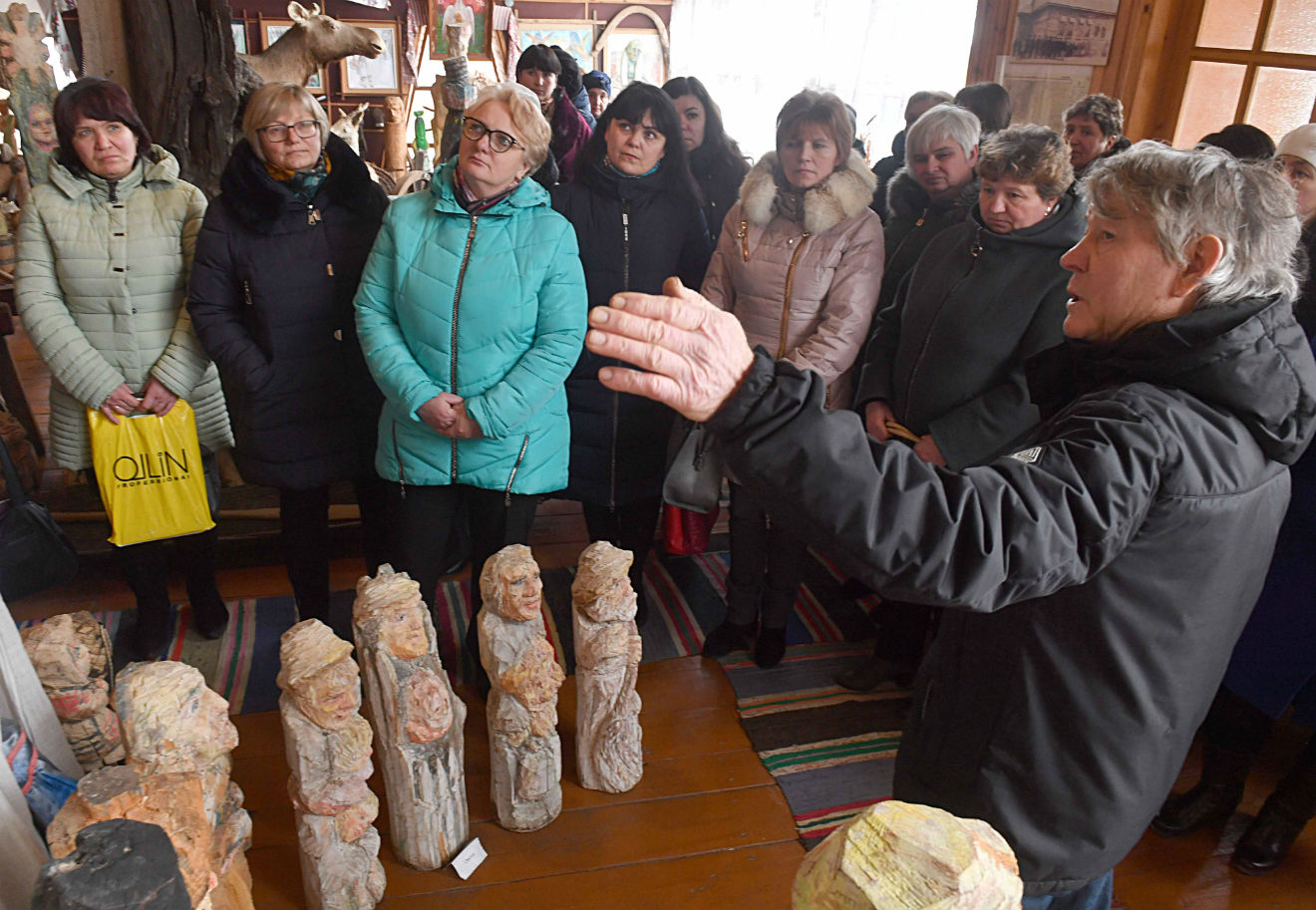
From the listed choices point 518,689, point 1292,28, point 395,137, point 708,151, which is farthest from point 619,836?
point 395,137

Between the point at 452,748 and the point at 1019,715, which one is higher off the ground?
the point at 1019,715

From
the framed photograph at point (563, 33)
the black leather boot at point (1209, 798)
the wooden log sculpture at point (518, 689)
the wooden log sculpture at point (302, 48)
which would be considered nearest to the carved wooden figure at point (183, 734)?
the wooden log sculpture at point (518, 689)

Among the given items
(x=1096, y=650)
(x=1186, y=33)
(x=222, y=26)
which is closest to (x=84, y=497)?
(x=222, y=26)

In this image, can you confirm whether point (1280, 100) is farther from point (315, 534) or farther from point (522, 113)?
point (315, 534)

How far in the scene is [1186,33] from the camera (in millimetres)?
3363

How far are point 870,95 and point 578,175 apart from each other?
229 inches

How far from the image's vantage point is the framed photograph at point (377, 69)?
8.09 m

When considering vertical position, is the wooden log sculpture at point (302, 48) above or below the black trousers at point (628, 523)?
above

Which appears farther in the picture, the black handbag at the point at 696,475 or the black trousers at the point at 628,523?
the black trousers at the point at 628,523

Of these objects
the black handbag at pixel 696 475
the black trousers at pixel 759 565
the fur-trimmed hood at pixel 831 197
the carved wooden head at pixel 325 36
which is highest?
the carved wooden head at pixel 325 36

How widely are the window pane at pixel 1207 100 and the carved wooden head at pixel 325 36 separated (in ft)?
13.7

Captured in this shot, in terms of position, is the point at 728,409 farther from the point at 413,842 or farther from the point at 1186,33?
the point at 1186,33

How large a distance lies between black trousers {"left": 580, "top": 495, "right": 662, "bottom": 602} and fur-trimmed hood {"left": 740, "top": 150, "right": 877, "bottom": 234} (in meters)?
0.91

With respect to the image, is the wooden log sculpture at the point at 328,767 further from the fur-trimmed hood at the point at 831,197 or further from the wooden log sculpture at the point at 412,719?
the fur-trimmed hood at the point at 831,197
